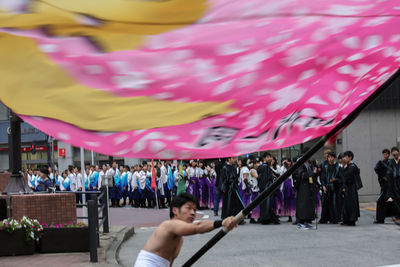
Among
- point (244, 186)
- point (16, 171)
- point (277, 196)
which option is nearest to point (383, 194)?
point (277, 196)

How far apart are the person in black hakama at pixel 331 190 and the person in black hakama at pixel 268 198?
1381 millimetres

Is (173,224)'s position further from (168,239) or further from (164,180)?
(164,180)

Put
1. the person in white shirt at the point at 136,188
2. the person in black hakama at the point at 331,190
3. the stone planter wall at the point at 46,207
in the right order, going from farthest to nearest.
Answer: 1. the person in white shirt at the point at 136,188
2. the person in black hakama at the point at 331,190
3. the stone planter wall at the point at 46,207

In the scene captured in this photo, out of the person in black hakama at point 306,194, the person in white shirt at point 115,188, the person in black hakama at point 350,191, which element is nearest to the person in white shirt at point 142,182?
the person in white shirt at point 115,188

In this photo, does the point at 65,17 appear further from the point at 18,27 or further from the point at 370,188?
the point at 370,188

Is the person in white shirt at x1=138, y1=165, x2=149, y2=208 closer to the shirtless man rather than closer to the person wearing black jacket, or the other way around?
the person wearing black jacket

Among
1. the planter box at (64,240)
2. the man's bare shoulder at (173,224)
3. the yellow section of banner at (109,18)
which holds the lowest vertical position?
the planter box at (64,240)

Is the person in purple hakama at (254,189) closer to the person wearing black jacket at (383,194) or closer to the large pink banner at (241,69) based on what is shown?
the person wearing black jacket at (383,194)

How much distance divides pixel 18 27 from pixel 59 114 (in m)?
0.41

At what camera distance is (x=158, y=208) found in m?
24.6

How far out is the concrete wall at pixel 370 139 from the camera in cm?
2100

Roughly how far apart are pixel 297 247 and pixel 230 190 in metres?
5.37

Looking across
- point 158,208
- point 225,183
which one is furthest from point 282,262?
point 158,208

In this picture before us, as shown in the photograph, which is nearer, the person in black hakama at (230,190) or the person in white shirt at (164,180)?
the person in black hakama at (230,190)
